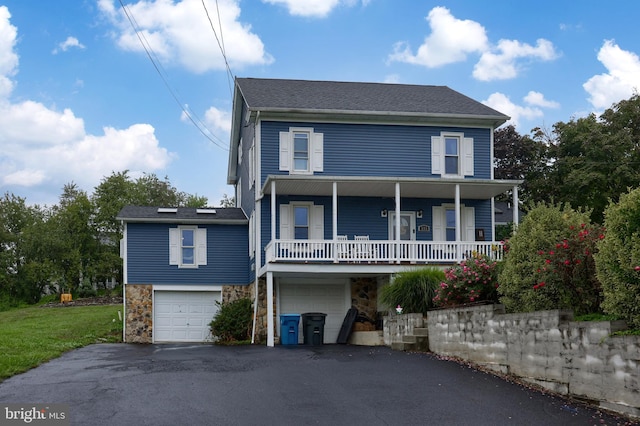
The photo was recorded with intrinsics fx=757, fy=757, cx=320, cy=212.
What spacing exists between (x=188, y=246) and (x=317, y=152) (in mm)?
5909

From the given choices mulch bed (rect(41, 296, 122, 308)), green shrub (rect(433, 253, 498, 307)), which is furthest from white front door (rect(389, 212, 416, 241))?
mulch bed (rect(41, 296, 122, 308))

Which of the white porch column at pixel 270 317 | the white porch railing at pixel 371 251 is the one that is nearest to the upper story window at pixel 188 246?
the white porch railing at pixel 371 251

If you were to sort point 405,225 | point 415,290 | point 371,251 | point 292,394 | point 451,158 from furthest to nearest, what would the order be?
point 451,158, point 405,225, point 371,251, point 415,290, point 292,394

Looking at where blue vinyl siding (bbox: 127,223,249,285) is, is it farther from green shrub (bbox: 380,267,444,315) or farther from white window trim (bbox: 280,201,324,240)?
green shrub (bbox: 380,267,444,315)

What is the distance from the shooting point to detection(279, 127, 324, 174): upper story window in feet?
82.7

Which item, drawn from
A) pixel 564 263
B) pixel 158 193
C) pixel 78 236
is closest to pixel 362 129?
pixel 564 263

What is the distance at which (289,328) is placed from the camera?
2252 centimetres

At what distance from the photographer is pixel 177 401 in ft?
34.0

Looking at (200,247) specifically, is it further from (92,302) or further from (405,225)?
(92,302)

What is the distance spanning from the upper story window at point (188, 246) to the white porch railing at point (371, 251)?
4873 mm

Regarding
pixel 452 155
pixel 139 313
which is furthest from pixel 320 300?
pixel 452 155

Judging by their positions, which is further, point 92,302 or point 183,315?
point 92,302

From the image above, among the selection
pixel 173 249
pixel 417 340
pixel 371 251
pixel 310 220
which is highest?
pixel 310 220

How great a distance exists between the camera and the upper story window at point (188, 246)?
88.6ft
